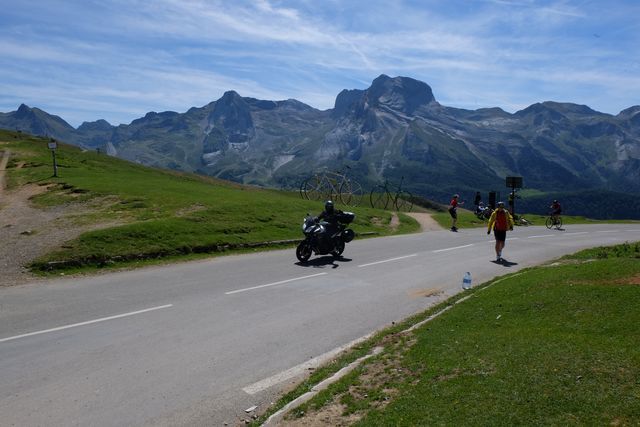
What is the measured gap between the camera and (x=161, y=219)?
81.9ft

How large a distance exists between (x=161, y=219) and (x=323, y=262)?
9.55 meters

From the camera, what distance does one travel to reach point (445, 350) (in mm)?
8469

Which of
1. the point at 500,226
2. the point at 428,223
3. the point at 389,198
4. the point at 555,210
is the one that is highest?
the point at 555,210

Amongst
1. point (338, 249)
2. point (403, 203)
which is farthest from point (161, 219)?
point (403, 203)

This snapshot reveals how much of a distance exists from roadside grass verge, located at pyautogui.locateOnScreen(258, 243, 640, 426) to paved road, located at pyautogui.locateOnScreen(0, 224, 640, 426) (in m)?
1.32

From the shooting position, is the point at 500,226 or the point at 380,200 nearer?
the point at 500,226

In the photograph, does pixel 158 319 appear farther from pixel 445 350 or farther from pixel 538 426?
pixel 538 426

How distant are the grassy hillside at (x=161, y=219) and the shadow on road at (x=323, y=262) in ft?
15.0

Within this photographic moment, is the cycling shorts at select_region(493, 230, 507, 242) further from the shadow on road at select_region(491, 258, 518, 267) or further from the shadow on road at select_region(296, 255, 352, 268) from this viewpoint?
the shadow on road at select_region(296, 255, 352, 268)

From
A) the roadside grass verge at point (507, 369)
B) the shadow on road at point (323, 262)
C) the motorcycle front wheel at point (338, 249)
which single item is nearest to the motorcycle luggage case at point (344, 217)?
the motorcycle front wheel at point (338, 249)

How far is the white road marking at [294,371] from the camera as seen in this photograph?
8180 millimetres

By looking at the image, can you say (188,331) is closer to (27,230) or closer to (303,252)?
(303,252)

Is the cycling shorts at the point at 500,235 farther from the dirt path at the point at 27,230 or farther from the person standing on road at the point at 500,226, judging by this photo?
the dirt path at the point at 27,230

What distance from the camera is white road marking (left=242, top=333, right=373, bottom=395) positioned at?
8.18 m
